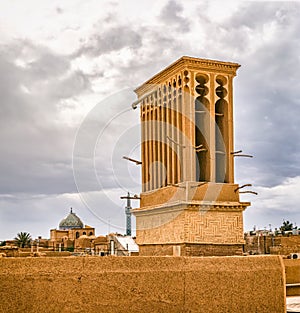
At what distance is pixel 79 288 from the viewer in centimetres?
654

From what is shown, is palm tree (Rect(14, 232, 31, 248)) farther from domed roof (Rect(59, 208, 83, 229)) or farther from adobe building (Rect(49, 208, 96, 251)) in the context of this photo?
domed roof (Rect(59, 208, 83, 229))

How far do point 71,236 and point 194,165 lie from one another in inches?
1649

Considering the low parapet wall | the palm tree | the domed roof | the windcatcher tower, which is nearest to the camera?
the low parapet wall

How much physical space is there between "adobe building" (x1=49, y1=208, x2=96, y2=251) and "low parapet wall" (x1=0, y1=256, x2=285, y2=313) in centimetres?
2900

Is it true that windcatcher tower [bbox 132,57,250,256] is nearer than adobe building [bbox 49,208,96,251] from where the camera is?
Yes

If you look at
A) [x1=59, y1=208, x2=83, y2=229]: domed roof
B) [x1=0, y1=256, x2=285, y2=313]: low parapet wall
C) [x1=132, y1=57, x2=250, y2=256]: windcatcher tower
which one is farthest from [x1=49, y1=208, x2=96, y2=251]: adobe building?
[x1=0, y1=256, x2=285, y2=313]: low parapet wall

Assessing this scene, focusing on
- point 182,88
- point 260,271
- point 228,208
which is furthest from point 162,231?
point 260,271

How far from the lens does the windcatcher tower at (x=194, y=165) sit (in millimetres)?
14109

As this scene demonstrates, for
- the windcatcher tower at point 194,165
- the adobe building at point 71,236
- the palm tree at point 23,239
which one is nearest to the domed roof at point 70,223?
the adobe building at point 71,236

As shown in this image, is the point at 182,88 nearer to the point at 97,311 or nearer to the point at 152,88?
the point at 152,88

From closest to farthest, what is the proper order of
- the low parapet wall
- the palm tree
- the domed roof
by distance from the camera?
the low parapet wall, the palm tree, the domed roof

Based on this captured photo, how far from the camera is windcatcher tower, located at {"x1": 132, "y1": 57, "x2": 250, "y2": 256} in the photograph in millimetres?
14109

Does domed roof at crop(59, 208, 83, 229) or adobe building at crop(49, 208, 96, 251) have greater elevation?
domed roof at crop(59, 208, 83, 229)

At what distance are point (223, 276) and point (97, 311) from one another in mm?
1966
